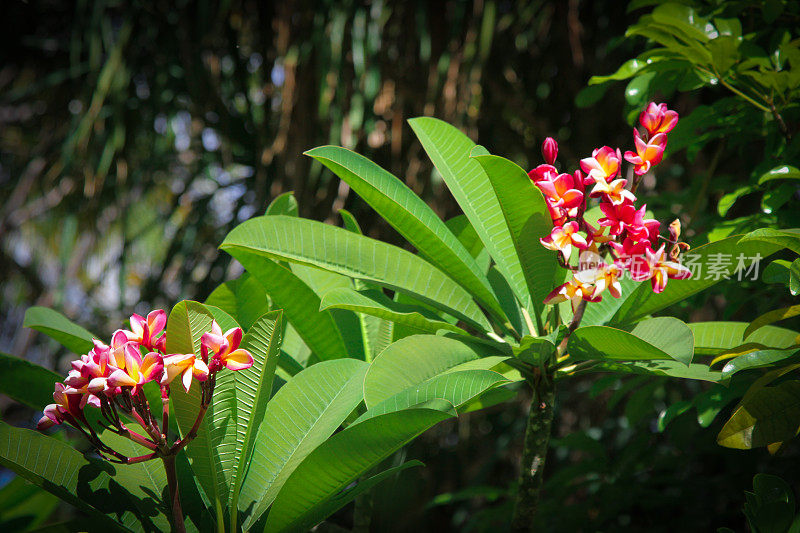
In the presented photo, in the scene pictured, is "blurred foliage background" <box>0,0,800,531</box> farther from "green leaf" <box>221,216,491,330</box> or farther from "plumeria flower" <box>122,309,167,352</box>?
"plumeria flower" <box>122,309,167,352</box>

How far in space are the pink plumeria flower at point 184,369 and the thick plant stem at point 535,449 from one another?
0.98 ft

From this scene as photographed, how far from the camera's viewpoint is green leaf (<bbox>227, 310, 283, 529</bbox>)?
450mm

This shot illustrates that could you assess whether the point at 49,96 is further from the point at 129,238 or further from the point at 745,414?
the point at 745,414

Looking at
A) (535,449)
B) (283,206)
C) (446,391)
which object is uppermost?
(283,206)

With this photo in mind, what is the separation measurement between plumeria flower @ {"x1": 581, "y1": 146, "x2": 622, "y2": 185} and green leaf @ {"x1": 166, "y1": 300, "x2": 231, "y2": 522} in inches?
12.7

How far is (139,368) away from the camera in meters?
0.39

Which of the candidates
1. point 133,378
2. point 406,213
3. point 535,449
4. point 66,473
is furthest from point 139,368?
point 535,449

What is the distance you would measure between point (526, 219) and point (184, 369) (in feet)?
0.95

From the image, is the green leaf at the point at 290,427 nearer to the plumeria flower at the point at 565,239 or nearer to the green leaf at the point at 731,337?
the plumeria flower at the point at 565,239

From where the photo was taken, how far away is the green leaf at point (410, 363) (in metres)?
0.43

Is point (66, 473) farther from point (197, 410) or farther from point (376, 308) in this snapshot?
point (376, 308)

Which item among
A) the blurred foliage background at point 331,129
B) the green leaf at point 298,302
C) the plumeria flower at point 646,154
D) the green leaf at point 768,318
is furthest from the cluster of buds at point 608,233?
the blurred foliage background at point 331,129

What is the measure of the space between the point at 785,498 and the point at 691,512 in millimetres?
497

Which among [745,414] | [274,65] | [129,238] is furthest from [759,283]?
[129,238]
